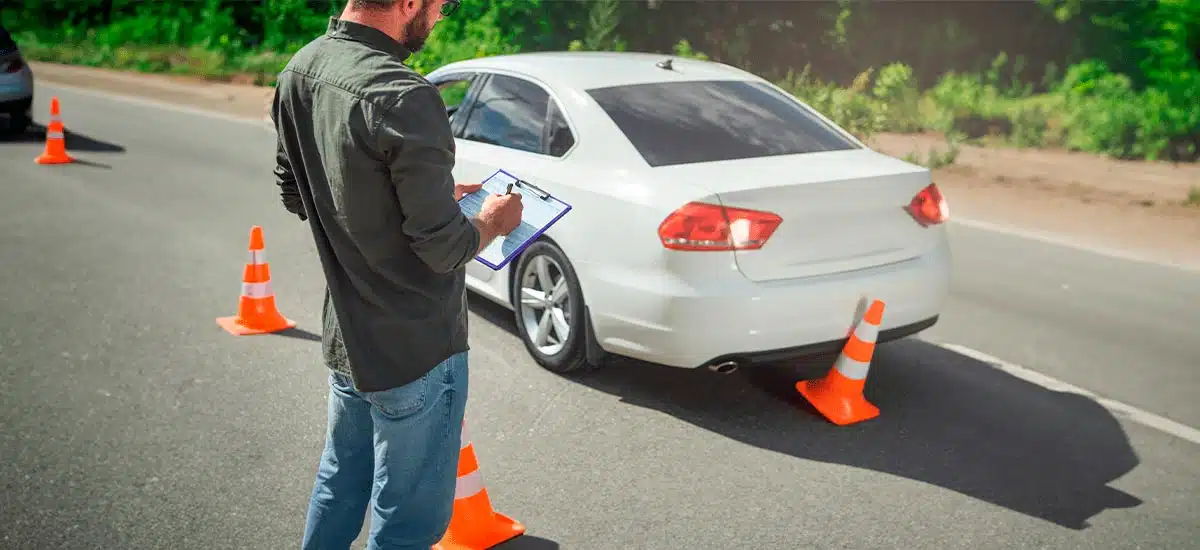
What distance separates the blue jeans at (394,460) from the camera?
2.92 m

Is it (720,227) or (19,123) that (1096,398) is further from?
(19,123)

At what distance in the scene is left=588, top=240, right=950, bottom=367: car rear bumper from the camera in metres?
5.21

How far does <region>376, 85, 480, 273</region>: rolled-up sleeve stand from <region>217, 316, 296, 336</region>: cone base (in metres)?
4.45

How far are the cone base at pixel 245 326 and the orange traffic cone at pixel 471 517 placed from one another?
3070 millimetres

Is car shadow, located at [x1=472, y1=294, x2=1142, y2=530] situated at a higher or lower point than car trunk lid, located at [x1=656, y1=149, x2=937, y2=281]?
lower

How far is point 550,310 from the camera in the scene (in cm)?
610

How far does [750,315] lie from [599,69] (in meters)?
1.88

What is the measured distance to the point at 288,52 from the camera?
33.9 metres

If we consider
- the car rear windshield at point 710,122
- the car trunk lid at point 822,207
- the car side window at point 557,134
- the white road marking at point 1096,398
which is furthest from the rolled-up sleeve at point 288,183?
the white road marking at point 1096,398

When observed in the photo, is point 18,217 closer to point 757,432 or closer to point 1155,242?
point 757,432

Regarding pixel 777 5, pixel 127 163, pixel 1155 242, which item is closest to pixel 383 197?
pixel 1155 242

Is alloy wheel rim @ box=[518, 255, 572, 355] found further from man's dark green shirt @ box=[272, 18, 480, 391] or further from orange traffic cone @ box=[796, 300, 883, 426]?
man's dark green shirt @ box=[272, 18, 480, 391]

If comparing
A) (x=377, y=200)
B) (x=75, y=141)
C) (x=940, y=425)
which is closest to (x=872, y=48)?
(x=75, y=141)

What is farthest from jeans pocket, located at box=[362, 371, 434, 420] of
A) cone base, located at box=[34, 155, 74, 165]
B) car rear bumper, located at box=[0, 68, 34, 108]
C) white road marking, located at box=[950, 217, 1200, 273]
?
car rear bumper, located at box=[0, 68, 34, 108]
